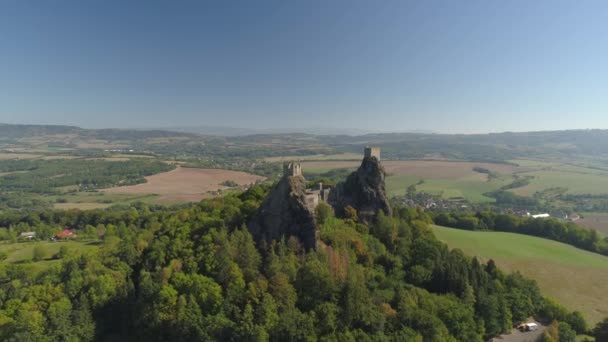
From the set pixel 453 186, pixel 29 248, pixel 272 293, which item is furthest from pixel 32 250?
pixel 453 186

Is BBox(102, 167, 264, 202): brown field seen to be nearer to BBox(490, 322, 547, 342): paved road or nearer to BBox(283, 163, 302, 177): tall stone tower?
BBox(283, 163, 302, 177): tall stone tower

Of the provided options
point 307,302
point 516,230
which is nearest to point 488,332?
point 307,302

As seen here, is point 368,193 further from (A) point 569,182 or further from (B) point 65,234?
(A) point 569,182

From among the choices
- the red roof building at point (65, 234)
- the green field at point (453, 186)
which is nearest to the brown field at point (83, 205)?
the red roof building at point (65, 234)

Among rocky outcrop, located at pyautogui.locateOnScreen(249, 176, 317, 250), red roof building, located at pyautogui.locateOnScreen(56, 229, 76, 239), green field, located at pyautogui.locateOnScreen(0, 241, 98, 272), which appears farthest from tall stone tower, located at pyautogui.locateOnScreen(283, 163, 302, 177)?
red roof building, located at pyautogui.locateOnScreen(56, 229, 76, 239)

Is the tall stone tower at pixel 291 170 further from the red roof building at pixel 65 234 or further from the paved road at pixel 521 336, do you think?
the red roof building at pixel 65 234

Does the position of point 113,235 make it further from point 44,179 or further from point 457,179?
point 457,179
